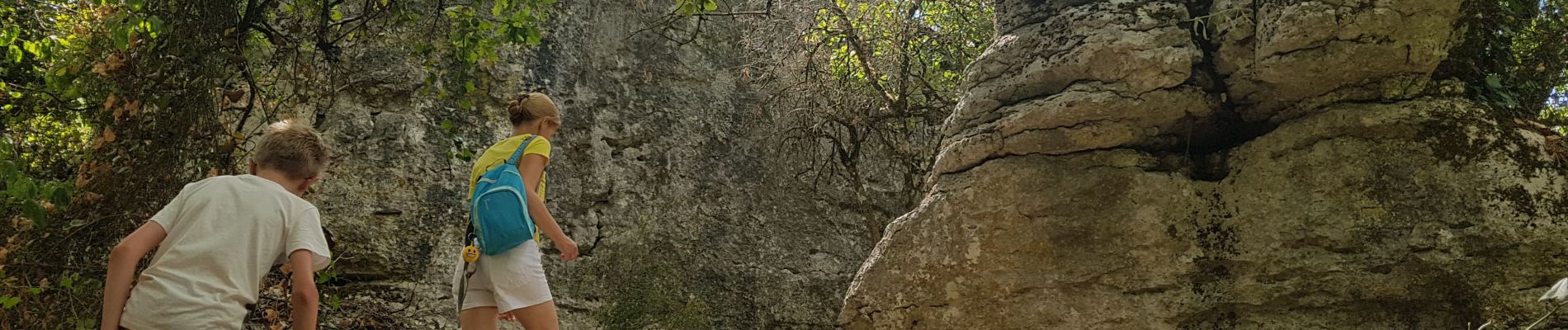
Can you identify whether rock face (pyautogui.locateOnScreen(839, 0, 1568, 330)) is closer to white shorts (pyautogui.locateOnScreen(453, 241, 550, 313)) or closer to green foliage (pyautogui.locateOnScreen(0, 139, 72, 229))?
white shorts (pyautogui.locateOnScreen(453, 241, 550, 313))

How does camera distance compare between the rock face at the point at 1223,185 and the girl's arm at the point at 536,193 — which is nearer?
the rock face at the point at 1223,185

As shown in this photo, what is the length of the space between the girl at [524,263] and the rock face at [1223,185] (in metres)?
1.01

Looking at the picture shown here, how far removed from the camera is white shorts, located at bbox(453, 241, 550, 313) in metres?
3.08

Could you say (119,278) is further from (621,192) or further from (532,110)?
(621,192)

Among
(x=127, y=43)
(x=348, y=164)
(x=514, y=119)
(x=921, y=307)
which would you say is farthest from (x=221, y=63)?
(x=921, y=307)

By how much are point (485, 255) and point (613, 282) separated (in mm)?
3222

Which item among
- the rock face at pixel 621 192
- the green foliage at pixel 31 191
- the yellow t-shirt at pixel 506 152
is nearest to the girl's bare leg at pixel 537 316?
the yellow t-shirt at pixel 506 152

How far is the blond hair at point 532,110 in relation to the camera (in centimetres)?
334

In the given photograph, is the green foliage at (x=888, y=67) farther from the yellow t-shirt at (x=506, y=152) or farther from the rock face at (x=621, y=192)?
the yellow t-shirt at (x=506, y=152)

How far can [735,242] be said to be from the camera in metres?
6.70

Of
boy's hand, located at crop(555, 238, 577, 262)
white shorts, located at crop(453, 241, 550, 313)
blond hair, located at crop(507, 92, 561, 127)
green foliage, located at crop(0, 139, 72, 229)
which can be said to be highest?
blond hair, located at crop(507, 92, 561, 127)

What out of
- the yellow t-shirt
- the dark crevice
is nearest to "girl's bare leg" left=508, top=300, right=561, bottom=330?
the yellow t-shirt

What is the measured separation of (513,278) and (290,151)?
2.49 ft

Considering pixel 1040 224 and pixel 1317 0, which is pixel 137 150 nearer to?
pixel 1040 224
